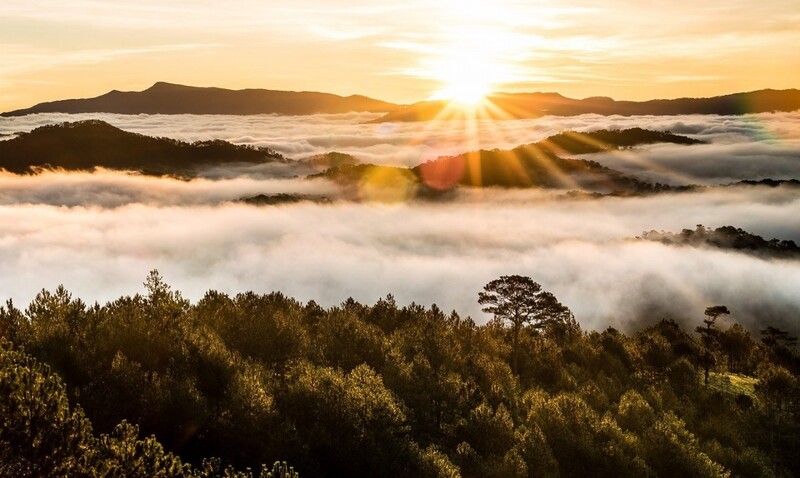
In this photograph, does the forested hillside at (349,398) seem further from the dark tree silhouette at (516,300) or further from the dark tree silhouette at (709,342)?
the dark tree silhouette at (709,342)

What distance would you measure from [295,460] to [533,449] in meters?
22.5

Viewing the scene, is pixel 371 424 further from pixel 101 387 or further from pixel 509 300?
pixel 509 300

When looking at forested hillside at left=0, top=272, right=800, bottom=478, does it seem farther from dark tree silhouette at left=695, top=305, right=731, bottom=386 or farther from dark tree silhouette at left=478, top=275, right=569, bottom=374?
dark tree silhouette at left=695, top=305, right=731, bottom=386

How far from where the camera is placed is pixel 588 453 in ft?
200

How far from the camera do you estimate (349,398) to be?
1829 inches

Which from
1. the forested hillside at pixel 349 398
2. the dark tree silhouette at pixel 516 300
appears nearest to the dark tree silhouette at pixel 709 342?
the forested hillside at pixel 349 398

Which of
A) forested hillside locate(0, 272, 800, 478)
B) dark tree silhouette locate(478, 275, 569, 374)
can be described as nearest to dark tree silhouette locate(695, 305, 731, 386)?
forested hillside locate(0, 272, 800, 478)

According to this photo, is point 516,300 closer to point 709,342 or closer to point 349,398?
point 349,398

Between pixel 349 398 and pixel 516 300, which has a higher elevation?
pixel 349 398

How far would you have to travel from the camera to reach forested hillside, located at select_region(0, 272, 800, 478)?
3085cm

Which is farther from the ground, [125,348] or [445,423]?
[125,348]

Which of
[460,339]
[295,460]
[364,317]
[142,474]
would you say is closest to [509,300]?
[460,339]

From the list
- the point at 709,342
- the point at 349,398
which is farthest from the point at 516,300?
the point at 709,342

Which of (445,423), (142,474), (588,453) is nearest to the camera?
(142,474)
